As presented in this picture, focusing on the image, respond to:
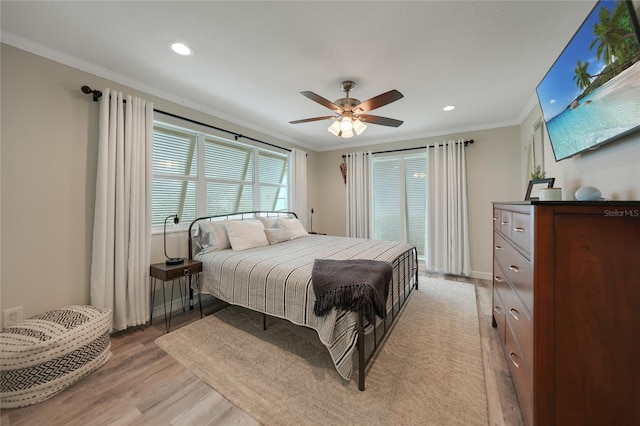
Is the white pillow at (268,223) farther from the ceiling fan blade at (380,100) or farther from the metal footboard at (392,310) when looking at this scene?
the ceiling fan blade at (380,100)

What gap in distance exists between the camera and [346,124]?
99.3 inches

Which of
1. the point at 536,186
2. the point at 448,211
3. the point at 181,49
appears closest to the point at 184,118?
the point at 181,49

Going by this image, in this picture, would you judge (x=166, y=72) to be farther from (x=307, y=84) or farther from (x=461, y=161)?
(x=461, y=161)

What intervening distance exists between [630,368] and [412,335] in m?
1.49

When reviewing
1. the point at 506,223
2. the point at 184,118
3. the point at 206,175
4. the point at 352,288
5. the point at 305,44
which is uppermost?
the point at 305,44

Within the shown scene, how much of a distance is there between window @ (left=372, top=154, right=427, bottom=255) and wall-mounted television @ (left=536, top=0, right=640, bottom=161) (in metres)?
2.78

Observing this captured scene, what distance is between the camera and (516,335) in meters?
1.43

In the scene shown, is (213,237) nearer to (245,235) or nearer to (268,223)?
(245,235)

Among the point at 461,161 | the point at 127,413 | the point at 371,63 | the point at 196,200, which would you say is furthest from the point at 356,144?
the point at 127,413

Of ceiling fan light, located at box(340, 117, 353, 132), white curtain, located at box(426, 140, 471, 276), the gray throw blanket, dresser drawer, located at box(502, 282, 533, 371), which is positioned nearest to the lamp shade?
the gray throw blanket

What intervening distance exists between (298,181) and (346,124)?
2.35 meters

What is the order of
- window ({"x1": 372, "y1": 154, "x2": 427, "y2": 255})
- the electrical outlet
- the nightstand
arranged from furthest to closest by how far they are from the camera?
window ({"x1": 372, "y1": 154, "x2": 427, "y2": 255}) < the nightstand < the electrical outlet

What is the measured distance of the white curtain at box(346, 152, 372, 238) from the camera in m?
4.88

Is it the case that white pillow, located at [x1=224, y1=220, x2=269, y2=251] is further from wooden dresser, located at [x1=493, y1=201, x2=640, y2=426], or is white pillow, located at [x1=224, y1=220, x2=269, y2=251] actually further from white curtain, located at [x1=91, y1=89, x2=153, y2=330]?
wooden dresser, located at [x1=493, y1=201, x2=640, y2=426]
